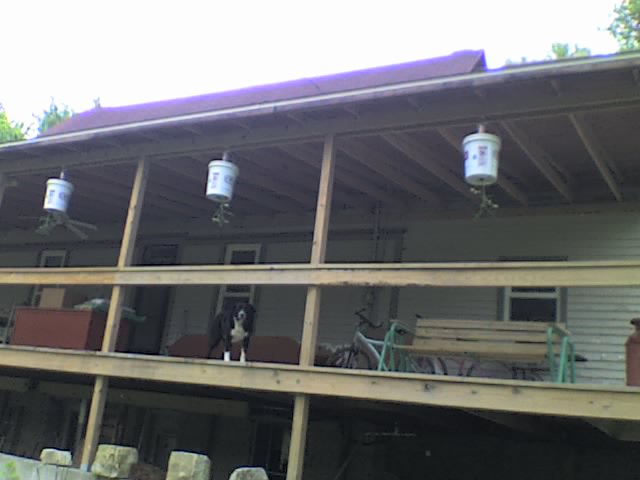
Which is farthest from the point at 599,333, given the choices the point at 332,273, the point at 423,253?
the point at 332,273

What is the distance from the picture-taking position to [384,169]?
30.0ft

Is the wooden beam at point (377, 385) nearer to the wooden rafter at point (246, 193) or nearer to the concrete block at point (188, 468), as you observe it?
the concrete block at point (188, 468)

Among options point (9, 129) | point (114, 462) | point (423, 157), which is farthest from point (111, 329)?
point (9, 129)

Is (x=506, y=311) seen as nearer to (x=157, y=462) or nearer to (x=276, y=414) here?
(x=276, y=414)

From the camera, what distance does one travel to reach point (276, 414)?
11406 mm

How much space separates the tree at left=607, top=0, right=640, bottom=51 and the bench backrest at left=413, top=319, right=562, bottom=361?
2722cm

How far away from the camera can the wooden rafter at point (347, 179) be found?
880cm

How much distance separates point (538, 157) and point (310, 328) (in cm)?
321

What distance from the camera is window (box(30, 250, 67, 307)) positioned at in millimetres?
15034

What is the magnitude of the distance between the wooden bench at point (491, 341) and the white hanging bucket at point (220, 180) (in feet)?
8.15

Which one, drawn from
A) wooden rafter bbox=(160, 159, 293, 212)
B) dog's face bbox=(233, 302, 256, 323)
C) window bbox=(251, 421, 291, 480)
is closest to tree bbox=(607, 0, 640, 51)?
wooden rafter bbox=(160, 159, 293, 212)

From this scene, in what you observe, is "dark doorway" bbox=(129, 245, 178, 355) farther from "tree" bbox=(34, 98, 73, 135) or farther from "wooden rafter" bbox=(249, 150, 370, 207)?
"tree" bbox=(34, 98, 73, 135)

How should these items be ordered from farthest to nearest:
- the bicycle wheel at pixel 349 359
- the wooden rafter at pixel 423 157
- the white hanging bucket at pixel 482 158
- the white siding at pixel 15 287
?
the white siding at pixel 15 287, the bicycle wheel at pixel 349 359, the wooden rafter at pixel 423 157, the white hanging bucket at pixel 482 158

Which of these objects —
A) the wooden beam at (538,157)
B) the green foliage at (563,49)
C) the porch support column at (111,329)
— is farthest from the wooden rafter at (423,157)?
the green foliage at (563,49)
